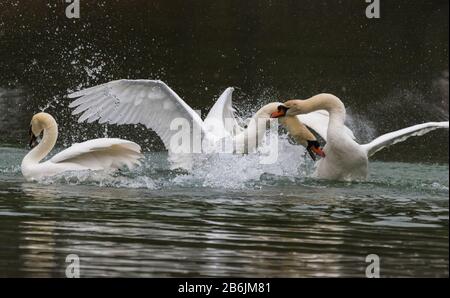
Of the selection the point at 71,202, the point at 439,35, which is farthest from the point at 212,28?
the point at 71,202

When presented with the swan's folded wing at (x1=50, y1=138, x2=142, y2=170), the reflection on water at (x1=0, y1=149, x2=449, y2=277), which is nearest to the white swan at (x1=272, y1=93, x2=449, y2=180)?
the reflection on water at (x1=0, y1=149, x2=449, y2=277)

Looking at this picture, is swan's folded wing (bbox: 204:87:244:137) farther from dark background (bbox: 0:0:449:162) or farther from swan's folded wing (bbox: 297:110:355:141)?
dark background (bbox: 0:0:449:162)

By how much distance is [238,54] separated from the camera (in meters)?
18.1

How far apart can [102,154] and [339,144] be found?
6.60 ft

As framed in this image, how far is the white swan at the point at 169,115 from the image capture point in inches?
408

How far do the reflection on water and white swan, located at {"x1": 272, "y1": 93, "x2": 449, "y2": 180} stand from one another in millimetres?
170

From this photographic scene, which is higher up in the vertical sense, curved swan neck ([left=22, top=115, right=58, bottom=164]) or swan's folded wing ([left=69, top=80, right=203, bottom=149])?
swan's folded wing ([left=69, top=80, right=203, bottom=149])

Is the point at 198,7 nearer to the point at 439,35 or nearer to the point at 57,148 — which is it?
the point at 439,35

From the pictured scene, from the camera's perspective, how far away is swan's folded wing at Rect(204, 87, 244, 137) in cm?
1076

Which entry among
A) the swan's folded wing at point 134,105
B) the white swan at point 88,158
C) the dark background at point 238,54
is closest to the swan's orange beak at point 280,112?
the swan's folded wing at point 134,105

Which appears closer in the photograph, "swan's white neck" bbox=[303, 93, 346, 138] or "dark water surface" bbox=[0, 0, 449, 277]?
"dark water surface" bbox=[0, 0, 449, 277]

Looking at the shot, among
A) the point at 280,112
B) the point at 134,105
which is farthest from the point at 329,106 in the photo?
the point at 134,105

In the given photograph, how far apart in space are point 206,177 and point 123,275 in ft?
13.3

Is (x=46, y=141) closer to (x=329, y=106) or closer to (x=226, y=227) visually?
(x=329, y=106)
